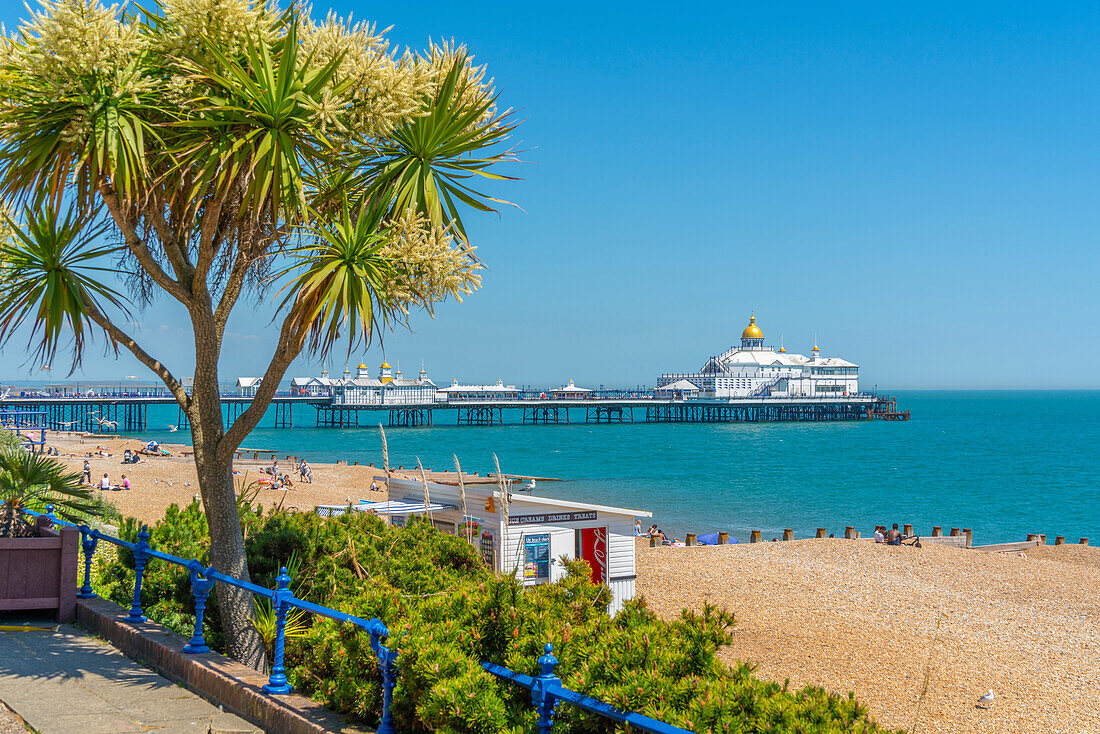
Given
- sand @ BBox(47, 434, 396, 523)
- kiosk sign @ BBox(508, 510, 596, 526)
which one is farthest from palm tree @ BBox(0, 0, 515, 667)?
sand @ BBox(47, 434, 396, 523)

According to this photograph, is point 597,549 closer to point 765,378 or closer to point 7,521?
point 7,521

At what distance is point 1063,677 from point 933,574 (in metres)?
9.32

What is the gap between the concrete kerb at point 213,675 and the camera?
→ 4.59m

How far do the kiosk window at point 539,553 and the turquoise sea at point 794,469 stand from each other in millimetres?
23005

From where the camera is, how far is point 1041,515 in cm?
4622

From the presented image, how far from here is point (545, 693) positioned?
3.54m

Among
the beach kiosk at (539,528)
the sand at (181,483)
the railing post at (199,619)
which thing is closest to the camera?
the railing post at (199,619)

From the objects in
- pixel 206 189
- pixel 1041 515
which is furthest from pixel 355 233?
pixel 1041 515

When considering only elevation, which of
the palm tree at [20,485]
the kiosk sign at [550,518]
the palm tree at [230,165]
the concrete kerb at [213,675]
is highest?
the palm tree at [230,165]

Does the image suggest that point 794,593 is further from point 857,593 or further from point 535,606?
point 535,606

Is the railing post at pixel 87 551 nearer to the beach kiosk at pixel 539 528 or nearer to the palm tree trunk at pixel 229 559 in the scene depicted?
the palm tree trunk at pixel 229 559

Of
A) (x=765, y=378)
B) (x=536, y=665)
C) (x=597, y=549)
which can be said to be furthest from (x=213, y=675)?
(x=765, y=378)

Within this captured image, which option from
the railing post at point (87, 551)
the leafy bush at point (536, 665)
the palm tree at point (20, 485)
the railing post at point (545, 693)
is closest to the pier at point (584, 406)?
the railing post at point (87, 551)

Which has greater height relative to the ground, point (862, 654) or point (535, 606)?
point (535, 606)
